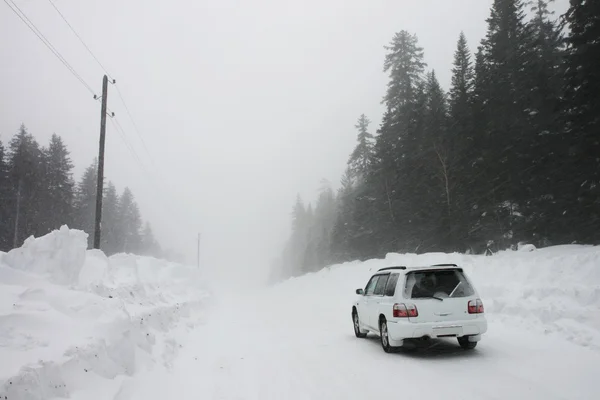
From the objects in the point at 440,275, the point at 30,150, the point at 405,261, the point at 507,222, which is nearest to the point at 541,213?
the point at 507,222

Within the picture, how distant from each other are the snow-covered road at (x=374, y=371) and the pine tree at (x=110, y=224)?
57.7 metres

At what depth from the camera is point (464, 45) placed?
36.4 m

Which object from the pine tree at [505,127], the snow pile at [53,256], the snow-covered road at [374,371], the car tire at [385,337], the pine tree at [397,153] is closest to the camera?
the snow-covered road at [374,371]

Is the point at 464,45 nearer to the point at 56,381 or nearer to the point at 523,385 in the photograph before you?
the point at 523,385

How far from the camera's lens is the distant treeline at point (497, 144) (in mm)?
20062

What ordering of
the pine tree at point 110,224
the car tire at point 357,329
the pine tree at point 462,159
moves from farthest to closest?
the pine tree at point 110,224 → the pine tree at point 462,159 → the car tire at point 357,329

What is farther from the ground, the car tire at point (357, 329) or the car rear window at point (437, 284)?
the car rear window at point (437, 284)

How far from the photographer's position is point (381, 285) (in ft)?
34.6

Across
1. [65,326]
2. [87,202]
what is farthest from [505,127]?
[87,202]

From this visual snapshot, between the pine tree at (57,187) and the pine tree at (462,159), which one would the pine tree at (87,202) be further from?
the pine tree at (462,159)

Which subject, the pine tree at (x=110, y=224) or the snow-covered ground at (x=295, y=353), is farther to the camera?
the pine tree at (x=110, y=224)

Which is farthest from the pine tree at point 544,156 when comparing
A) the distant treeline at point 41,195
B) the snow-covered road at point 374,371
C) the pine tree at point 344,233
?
the distant treeline at point 41,195

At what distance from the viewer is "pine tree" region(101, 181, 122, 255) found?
64.0 meters

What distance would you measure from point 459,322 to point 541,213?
2041 cm
